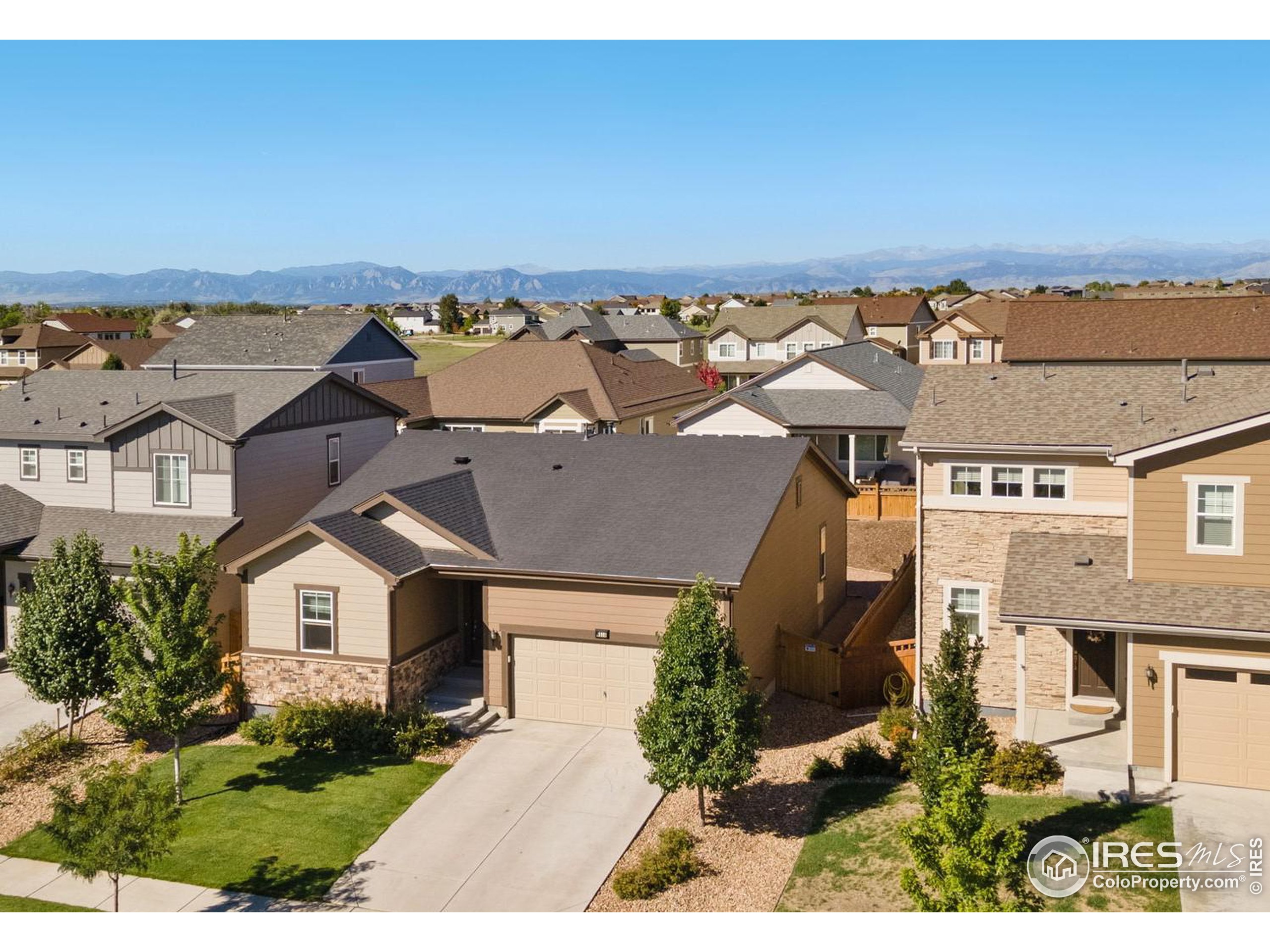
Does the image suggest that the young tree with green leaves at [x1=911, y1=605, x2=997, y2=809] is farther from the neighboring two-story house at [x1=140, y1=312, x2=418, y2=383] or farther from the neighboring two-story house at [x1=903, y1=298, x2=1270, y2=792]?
the neighboring two-story house at [x1=140, y1=312, x2=418, y2=383]

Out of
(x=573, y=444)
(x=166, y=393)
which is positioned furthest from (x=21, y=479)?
(x=573, y=444)

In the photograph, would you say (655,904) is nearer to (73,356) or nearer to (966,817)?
(966,817)

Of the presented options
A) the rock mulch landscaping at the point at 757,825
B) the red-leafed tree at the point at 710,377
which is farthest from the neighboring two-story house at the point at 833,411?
the rock mulch landscaping at the point at 757,825

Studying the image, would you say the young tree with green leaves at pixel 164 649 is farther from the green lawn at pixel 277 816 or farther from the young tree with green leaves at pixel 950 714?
the young tree with green leaves at pixel 950 714

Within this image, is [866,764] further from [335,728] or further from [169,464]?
[169,464]

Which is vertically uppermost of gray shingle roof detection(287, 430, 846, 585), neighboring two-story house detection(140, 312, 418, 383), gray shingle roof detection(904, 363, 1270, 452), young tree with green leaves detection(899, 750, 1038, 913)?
neighboring two-story house detection(140, 312, 418, 383)

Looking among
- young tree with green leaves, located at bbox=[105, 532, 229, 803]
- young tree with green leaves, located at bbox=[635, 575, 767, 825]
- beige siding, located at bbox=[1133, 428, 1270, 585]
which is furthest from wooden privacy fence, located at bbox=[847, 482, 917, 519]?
young tree with green leaves, located at bbox=[105, 532, 229, 803]
